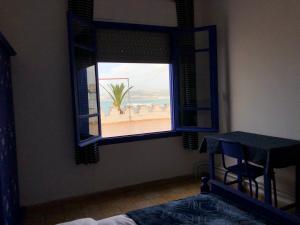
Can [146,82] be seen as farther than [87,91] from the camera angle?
Yes

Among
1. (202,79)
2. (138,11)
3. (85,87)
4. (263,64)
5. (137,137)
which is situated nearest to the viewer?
(263,64)

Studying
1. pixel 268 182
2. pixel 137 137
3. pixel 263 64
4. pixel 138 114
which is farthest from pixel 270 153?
pixel 138 114

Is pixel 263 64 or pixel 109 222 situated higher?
pixel 263 64

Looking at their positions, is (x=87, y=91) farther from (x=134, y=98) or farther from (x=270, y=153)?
(x=270, y=153)

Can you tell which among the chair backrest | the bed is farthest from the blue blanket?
the chair backrest

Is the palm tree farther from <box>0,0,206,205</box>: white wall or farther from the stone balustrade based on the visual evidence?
<box>0,0,206,205</box>: white wall

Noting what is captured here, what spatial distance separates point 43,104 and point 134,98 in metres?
1.16

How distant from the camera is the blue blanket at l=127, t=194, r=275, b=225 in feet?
4.76

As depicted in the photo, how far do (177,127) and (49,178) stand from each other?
1700 mm

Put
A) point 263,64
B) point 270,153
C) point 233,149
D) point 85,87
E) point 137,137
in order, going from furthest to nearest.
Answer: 1. point 137,137
2. point 85,87
3. point 263,64
4. point 233,149
5. point 270,153

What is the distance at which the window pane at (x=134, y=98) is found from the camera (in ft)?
11.4

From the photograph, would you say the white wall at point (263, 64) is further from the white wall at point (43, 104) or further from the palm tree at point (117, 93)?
the white wall at point (43, 104)

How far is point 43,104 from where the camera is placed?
9.77 feet

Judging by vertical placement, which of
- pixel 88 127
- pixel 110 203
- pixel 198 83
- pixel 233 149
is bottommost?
pixel 110 203
